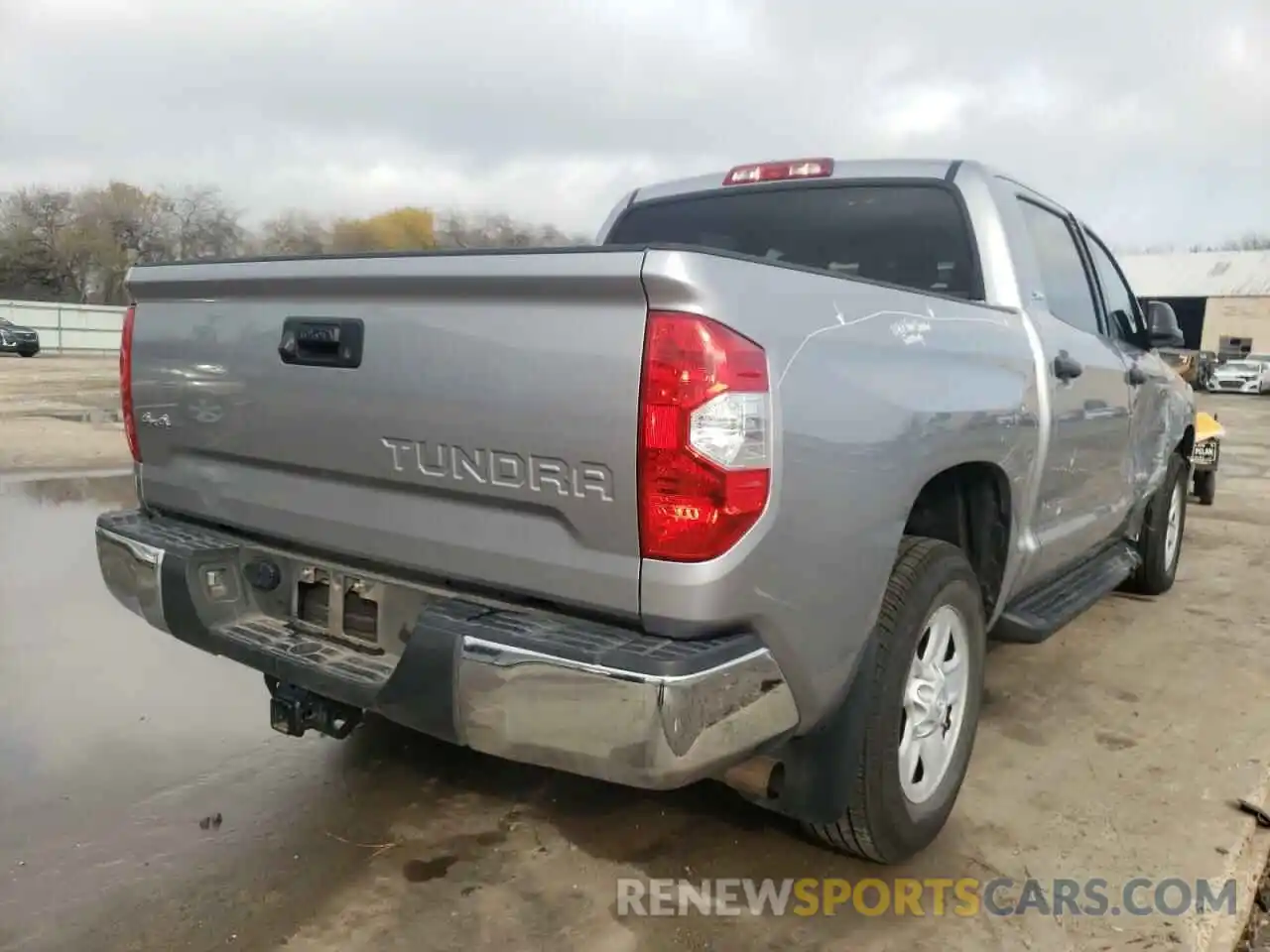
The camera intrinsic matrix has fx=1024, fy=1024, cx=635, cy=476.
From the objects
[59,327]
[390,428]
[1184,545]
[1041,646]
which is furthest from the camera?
[59,327]

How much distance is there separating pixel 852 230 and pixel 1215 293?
51136 mm

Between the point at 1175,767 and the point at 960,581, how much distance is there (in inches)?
55.7

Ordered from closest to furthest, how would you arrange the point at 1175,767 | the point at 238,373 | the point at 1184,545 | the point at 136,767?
the point at 238,373
the point at 136,767
the point at 1175,767
the point at 1184,545

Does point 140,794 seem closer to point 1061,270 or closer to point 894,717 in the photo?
point 894,717

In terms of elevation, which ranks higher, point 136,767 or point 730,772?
point 730,772

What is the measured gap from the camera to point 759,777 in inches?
99.7

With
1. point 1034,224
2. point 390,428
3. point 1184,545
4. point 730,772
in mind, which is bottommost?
point 1184,545

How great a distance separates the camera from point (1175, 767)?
11.7 ft

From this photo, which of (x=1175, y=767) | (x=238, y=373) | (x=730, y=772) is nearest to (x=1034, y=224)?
(x=1175, y=767)

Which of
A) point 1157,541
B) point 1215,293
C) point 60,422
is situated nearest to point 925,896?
point 1157,541

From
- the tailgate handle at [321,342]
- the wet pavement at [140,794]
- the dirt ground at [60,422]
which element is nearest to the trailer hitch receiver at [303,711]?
the wet pavement at [140,794]

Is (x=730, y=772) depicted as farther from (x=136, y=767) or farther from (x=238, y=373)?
(x=136, y=767)

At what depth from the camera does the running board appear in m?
3.52

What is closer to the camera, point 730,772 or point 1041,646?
point 730,772
